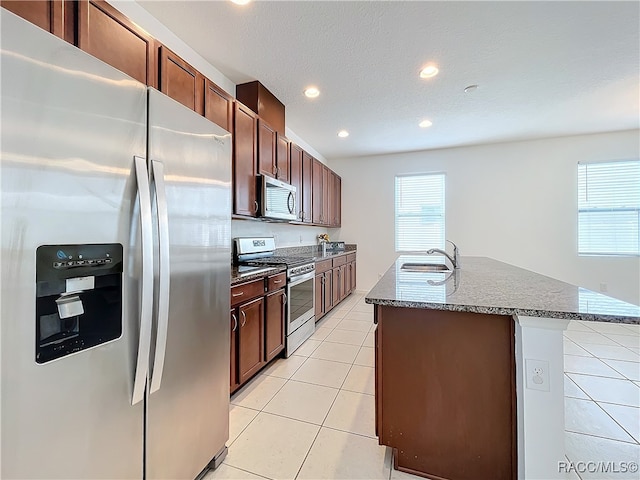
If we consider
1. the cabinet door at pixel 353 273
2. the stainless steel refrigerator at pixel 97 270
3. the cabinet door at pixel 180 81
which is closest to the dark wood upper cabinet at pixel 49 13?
the cabinet door at pixel 180 81

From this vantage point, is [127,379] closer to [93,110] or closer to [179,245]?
[179,245]

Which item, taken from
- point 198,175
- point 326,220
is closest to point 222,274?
point 198,175

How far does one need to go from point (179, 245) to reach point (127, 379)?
1.69 ft

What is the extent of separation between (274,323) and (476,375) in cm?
166

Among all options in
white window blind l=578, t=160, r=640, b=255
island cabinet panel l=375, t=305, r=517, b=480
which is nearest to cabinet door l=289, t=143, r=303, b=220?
island cabinet panel l=375, t=305, r=517, b=480

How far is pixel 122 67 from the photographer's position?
4.98ft

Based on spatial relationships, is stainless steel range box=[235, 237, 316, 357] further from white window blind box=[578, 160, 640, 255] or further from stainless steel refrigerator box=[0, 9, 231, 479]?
white window blind box=[578, 160, 640, 255]

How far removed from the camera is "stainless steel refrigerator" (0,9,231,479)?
72cm

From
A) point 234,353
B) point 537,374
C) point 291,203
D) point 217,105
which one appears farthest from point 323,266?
point 537,374

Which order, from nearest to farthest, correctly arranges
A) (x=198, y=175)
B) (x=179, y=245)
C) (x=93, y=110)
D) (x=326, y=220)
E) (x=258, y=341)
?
1. (x=93, y=110)
2. (x=179, y=245)
3. (x=198, y=175)
4. (x=258, y=341)
5. (x=326, y=220)

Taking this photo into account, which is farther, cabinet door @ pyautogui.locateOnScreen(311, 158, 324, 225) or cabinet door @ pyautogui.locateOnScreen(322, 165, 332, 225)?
cabinet door @ pyautogui.locateOnScreen(322, 165, 332, 225)

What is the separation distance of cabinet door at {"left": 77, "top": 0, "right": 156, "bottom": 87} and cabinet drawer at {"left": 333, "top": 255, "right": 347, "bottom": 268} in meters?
3.10

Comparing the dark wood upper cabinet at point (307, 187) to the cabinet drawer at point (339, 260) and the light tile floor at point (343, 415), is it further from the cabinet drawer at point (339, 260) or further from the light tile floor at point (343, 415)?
the light tile floor at point (343, 415)

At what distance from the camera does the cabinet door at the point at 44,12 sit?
3.58 ft
